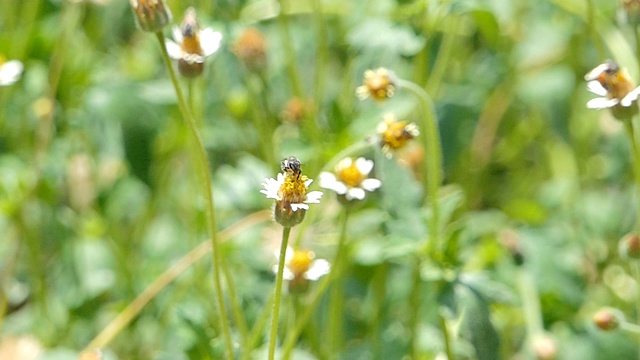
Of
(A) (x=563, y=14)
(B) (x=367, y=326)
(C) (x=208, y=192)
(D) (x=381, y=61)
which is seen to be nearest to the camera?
(C) (x=208, y=192)

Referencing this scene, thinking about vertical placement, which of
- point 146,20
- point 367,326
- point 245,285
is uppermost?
point 146,20

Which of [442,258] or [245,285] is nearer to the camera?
[442,258]

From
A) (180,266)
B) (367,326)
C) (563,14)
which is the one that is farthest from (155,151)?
(563,14)

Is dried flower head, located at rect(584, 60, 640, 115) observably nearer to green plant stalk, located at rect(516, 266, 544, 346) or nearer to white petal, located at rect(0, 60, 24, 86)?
green plant stalk, located at rect(516, 266, 544, 346)

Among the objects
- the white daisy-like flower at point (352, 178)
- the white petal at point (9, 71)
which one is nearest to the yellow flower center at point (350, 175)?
the white daisy-like flower at point (352, 178)

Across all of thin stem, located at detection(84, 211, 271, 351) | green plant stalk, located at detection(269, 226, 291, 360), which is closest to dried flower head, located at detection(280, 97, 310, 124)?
thin stem, located at detection(84, 211, 271, 351)

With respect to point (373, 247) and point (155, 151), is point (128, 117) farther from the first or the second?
point (373, 247)

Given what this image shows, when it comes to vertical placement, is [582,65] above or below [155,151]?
below
